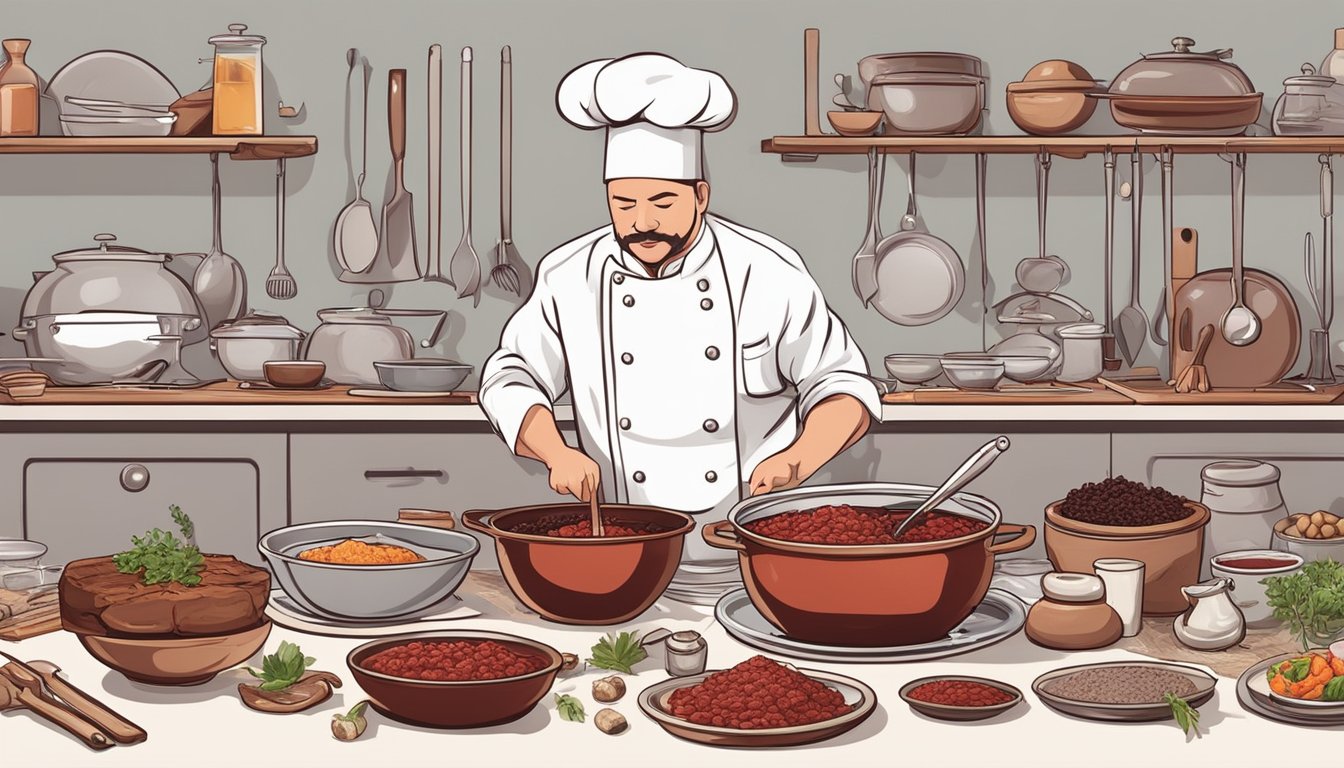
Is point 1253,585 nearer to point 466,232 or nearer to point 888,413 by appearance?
point 888,413

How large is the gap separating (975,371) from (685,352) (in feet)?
3.06

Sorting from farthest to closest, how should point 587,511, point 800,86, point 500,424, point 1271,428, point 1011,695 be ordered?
1. point 800,86
2. point 1271,428
3. point 500,424
4. point 587,511
5. point 1011,695

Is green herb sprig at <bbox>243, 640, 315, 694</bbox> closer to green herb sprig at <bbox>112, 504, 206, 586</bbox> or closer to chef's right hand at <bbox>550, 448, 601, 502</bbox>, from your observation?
green herb sprig at <bbox>112, 504, 206, 586</bbox>

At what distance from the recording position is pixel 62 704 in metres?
1.17

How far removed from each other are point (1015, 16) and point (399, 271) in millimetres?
1708

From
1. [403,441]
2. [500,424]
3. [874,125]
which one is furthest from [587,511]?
[874,125]

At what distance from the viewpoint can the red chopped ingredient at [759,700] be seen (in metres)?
1.10

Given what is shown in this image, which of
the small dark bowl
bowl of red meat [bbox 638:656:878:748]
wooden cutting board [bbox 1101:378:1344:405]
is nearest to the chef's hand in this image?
bowl of red meat [bbox 638:656:878:748]

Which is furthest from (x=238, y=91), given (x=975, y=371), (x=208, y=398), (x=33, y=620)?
(x=33, y=620)

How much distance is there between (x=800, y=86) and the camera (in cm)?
340

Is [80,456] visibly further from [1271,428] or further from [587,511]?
[1271,428]

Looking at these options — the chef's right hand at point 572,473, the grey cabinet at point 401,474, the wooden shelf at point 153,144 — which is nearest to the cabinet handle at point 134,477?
the grey cabinet at point 401,474

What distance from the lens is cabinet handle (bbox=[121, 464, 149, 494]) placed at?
295 cm

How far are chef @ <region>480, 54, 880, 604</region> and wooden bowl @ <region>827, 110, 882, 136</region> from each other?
2.68 ft
